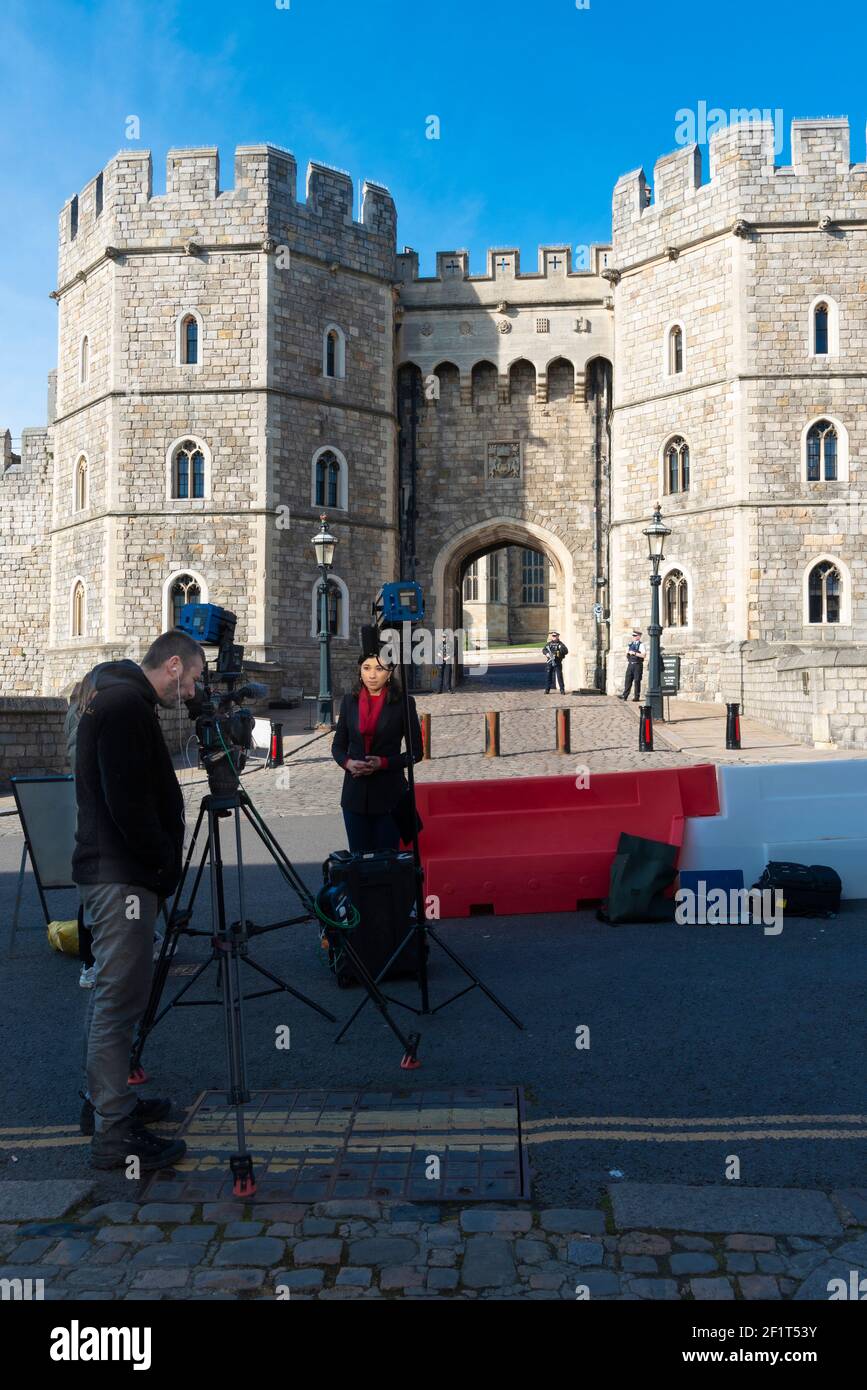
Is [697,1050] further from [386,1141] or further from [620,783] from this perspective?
[620,783]

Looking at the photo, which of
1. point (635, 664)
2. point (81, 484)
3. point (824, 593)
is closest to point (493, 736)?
point (635, 664)

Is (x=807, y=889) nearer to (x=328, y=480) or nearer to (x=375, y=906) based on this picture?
(x=375, y=906)

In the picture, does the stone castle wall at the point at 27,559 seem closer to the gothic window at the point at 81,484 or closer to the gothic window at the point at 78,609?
the gothic window at the point at 81,484

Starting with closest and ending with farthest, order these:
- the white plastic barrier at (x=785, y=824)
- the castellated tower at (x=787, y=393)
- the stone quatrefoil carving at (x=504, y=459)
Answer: the white plastic barrier at (x=785, y=824) < the castellated tower at (x=787, y=393) < the stone quatrefoil carving at (x=504, y=459)

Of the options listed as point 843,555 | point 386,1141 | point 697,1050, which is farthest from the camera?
point 843,555

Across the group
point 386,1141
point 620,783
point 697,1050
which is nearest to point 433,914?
point 620,783

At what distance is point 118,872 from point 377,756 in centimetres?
258

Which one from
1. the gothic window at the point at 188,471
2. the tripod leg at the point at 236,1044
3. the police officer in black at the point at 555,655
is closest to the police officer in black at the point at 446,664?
the police officer in black at the point at 555,655

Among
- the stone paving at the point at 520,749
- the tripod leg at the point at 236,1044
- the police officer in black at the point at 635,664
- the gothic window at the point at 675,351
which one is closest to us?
the tripod leg at the point at 236,1044

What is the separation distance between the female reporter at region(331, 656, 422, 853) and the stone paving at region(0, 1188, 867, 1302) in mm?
3065

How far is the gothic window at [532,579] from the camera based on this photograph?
218ft

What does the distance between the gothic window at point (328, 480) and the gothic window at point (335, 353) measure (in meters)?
2.06

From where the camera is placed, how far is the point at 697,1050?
453cm
